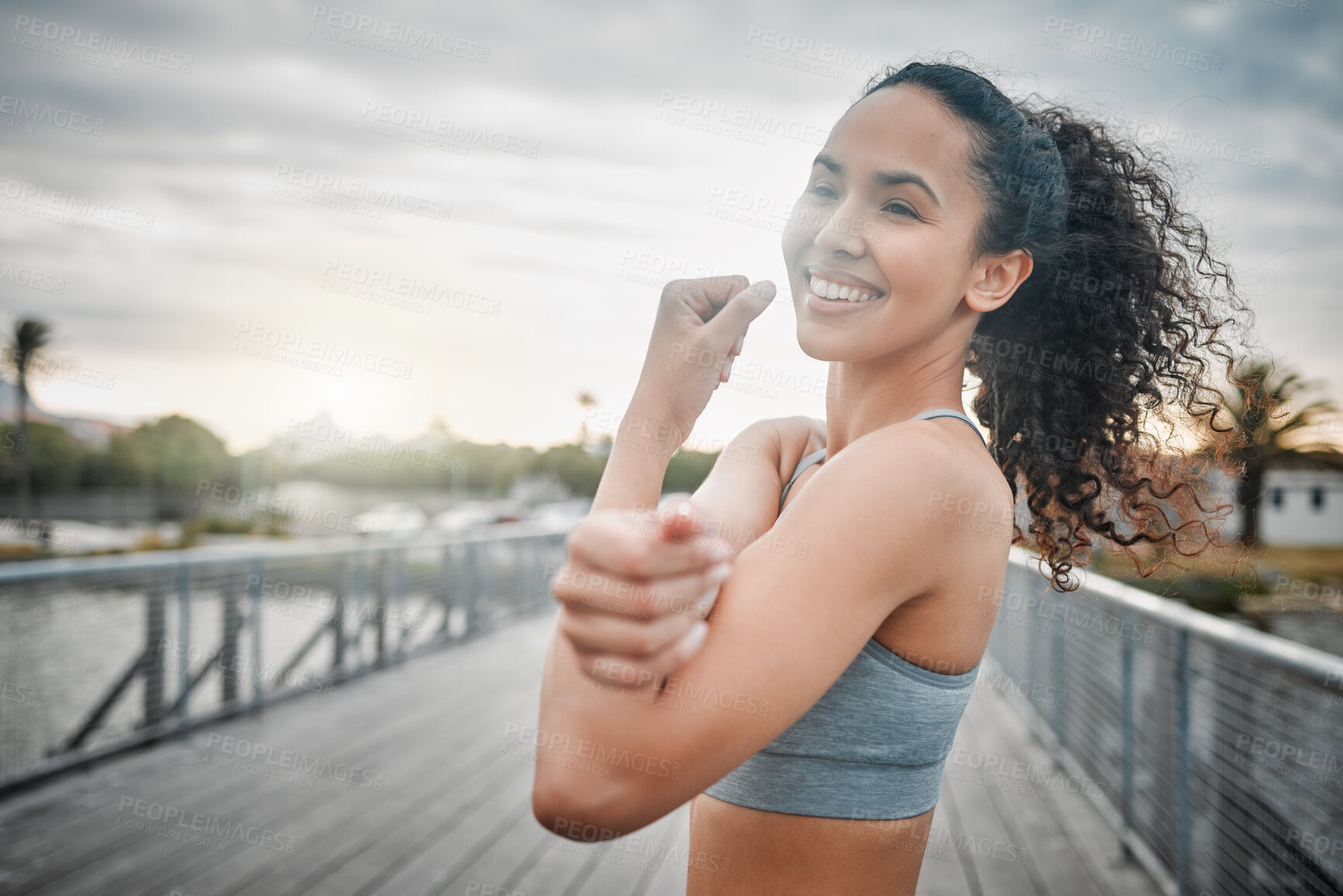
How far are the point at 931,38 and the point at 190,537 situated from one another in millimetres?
26570

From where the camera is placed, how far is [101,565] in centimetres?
362

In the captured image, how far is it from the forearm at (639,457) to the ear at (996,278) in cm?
34

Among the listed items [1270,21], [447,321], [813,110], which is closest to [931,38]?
[813,110]

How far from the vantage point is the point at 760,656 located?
58 centimetres

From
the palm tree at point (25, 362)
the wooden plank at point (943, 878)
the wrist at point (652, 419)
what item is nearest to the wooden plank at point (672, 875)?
the wooden plank at point (943, 878)

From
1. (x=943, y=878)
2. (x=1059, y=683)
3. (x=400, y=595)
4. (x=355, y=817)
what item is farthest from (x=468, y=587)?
(x=943, y=878)

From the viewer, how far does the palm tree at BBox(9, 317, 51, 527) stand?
30625 millimetres

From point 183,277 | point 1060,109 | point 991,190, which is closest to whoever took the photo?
point 991,190

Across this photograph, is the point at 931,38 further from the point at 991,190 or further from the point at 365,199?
the point at 365,199

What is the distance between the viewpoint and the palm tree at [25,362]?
30625 mm

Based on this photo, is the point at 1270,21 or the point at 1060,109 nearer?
the point at 1060,109

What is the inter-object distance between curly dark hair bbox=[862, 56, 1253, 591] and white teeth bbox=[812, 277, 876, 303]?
7.8 inches

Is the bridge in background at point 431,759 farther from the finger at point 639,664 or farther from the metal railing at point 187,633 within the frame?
the finger at point 639,664

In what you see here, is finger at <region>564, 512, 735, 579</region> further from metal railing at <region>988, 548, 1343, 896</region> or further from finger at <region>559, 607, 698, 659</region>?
metal railing at <region>988, 548, 1343, 896</region>
